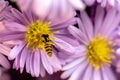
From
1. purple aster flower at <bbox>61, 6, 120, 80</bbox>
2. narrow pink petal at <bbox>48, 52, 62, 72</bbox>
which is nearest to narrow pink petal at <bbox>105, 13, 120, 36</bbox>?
purple aster flower at <bbox>61, 6, 120, 80</bbox>

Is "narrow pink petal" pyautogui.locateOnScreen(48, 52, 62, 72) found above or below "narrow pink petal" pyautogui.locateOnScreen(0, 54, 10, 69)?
below

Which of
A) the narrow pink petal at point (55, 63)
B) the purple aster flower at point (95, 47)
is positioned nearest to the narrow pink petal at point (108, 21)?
the purple aster flower at point (95, 47)

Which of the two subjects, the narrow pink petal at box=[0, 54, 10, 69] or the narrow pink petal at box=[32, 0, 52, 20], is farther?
the narrow pink petal at box=[0, 54, 10, 69]

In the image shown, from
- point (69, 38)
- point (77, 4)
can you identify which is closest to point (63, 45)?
point (69, 38)

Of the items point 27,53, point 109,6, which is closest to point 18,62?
point 27,53

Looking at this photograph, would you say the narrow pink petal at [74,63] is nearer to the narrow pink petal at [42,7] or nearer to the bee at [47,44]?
the bee at [47,44]

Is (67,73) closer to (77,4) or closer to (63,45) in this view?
(63,45)

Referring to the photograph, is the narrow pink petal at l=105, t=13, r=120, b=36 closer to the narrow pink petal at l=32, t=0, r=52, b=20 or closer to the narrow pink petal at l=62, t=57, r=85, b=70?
the narrow pink petal at l=62, t=57, r=85, b=70

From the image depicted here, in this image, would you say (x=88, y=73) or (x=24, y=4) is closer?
(x=24, y=4)
